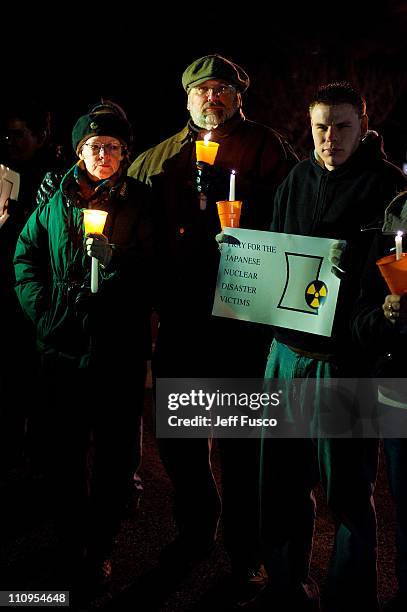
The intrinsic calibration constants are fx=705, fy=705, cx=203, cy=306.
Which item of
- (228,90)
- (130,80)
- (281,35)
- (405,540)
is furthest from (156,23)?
(405,540)

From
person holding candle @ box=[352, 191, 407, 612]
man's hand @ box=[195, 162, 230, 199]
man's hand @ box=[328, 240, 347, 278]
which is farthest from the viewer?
man's hand @ box=[195, 162, 230, 199]

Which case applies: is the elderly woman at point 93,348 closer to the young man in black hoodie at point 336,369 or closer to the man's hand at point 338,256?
the young man in black hoodie at point 336,369

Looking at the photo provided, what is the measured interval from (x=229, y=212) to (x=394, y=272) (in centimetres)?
114

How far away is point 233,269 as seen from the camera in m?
3.74

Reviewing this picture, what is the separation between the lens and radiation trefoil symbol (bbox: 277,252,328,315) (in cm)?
330

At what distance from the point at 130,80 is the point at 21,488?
12.7 meters

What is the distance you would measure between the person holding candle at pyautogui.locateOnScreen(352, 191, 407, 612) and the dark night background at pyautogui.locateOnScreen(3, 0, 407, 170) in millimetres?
11799

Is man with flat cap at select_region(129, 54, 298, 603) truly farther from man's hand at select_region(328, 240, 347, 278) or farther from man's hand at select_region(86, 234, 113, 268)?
man's hand at select_region(328, 240, 347, 278)

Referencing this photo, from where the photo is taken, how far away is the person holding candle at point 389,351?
298 centimetres

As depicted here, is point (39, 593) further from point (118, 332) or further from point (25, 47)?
point (25, 47)

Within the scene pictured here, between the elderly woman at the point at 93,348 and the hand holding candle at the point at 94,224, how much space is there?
132mm

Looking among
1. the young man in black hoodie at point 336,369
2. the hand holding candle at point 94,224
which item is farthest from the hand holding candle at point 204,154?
the young man in black hoodie at point 336,369

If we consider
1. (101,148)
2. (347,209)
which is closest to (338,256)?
(347,209)

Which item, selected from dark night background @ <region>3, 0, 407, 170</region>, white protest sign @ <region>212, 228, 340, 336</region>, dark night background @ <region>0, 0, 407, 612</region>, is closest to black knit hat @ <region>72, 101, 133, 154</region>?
white protest sign @ <region>212, 228, 340, 336</region>
